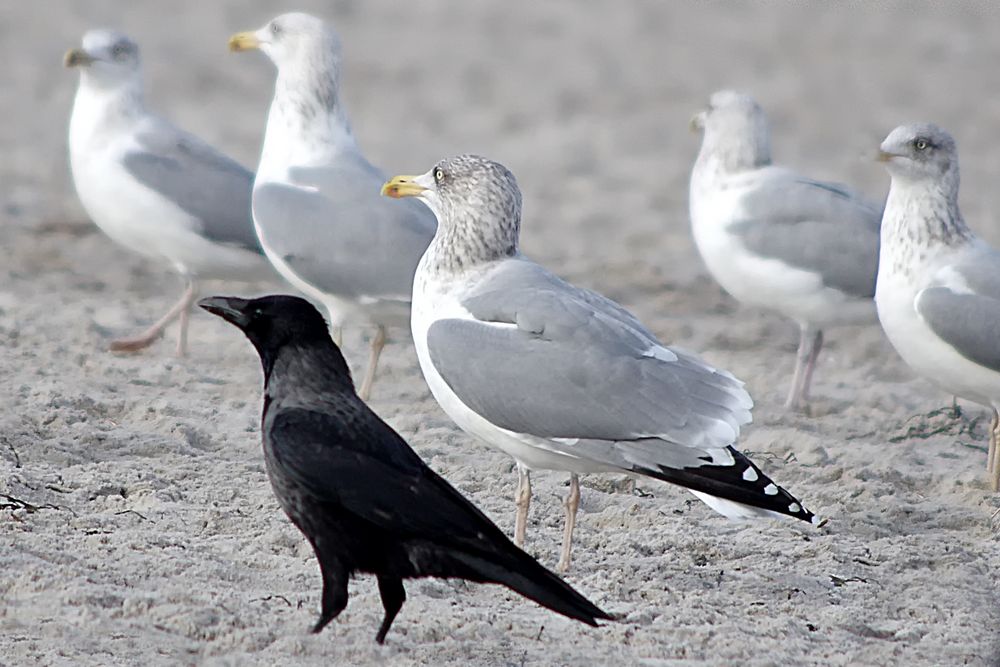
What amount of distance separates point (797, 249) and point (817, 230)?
145 millimetres

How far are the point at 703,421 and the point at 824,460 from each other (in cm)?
151

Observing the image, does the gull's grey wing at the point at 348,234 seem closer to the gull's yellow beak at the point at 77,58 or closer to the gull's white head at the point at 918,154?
the gull's yellow beak at the point at 77,58

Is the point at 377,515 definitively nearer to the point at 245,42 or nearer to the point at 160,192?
the point at 160,192

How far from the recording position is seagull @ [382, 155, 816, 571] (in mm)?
5031

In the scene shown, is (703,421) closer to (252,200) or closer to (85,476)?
(85,476)

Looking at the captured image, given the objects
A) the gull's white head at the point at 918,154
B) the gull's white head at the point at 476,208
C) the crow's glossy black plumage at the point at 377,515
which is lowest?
the crow's glossy black plumage at the point at 377,515

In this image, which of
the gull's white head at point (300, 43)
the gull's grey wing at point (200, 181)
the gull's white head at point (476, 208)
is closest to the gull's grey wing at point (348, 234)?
the gull's grey wing at point (200, 181)

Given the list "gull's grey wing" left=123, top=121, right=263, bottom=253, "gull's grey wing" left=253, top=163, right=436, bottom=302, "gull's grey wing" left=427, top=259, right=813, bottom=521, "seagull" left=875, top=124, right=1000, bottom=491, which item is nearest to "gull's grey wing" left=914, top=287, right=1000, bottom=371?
"seagull" left=875, top=124, right=1000, bottom=491

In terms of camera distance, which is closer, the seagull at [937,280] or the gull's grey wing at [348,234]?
the seagull at [937,280]

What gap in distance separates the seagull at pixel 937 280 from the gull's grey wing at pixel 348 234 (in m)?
2.06

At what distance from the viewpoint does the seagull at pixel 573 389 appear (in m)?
5.03

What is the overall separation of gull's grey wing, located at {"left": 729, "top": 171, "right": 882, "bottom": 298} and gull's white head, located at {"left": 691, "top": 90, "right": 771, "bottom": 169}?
0.37 m

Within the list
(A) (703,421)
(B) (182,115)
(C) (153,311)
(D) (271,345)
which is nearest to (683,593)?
(A) (703,421)

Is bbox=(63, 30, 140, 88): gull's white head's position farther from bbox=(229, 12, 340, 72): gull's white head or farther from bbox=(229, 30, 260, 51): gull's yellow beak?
bbox=(229, 12, 340, 72): gull's white head
